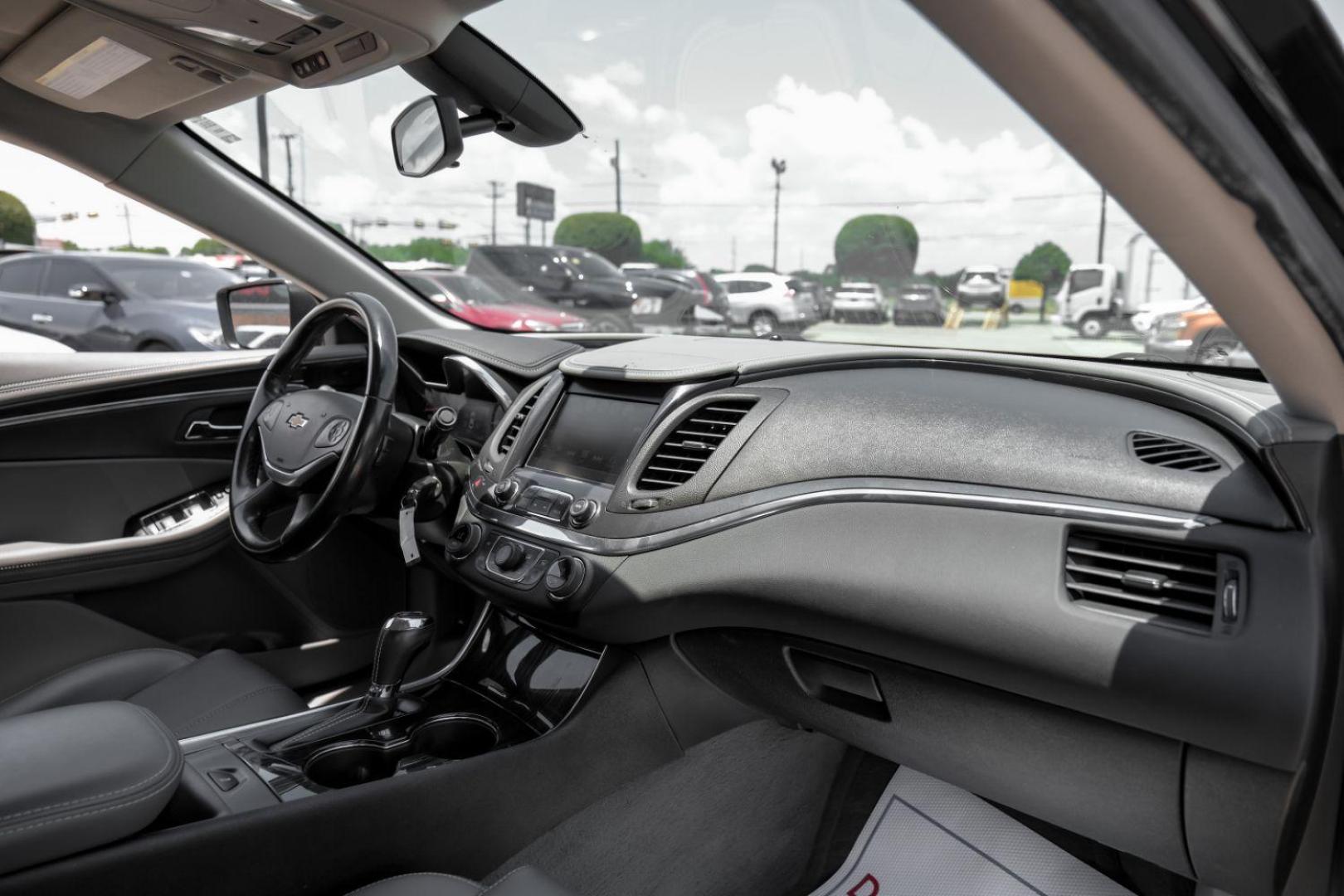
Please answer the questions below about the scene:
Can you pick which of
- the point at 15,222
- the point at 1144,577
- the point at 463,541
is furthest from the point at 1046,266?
the point at 15,222

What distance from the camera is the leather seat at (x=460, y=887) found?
136 cm

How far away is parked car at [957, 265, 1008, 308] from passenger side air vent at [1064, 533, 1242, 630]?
0.79 metres

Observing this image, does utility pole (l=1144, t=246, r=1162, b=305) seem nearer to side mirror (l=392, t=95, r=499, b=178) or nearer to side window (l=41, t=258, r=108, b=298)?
side mirror (l=392, t=95, r=499, b=178)

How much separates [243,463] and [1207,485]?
179 cm

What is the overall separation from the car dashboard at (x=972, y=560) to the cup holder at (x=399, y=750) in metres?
0.23

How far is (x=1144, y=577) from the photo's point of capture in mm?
1182

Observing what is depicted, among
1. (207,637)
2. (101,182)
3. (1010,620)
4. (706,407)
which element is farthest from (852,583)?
(101,182)

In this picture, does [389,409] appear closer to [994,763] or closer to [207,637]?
[207,637]

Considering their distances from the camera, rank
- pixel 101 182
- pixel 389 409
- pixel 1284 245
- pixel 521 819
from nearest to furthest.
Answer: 1. pixel 1284 245
2. pixel 521 819
3. pixel 389 409
4. pixel 101 182

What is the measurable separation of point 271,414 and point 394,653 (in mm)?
611

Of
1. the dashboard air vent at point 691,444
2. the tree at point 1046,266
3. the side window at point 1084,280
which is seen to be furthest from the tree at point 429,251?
the side window at point 1084,280

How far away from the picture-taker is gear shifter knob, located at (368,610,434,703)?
1813 mm

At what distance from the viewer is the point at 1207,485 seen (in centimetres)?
118

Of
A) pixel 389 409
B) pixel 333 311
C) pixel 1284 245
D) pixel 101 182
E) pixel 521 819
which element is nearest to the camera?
pixel 1284 245
